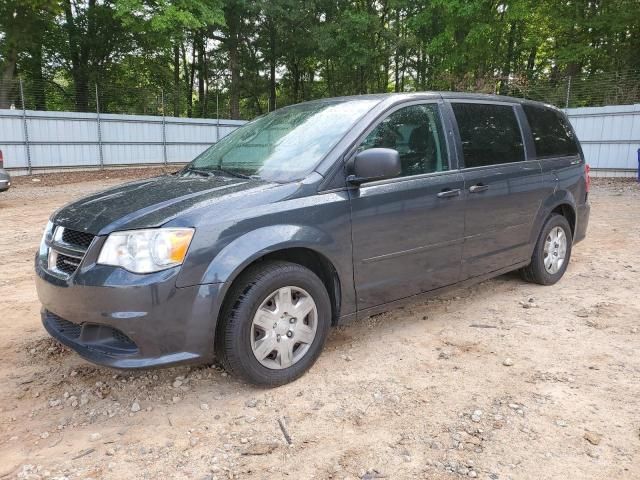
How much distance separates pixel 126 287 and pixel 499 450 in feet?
6.45

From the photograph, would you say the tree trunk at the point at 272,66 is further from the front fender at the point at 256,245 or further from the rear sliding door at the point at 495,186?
the front fender at the point at 256,245

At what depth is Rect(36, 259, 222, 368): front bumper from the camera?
2529 mm

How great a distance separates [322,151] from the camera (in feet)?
10.6

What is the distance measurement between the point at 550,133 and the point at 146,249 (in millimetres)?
3997

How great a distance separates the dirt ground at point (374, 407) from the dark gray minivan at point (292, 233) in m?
0.34

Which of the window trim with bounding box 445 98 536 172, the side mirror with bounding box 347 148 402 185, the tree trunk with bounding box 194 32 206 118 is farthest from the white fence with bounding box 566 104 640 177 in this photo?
the tree trunk with bounding box 194 32 206 118

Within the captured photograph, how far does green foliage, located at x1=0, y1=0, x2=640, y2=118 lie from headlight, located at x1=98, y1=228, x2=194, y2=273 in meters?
17.0

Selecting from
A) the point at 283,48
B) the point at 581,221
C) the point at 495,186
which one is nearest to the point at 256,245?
the point at 495,186

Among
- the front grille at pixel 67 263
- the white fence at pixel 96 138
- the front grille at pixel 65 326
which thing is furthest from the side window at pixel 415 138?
A: the white fence at pixel 96 138

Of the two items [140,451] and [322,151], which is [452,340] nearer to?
[322,151]

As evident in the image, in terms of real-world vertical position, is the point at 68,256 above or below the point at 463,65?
below

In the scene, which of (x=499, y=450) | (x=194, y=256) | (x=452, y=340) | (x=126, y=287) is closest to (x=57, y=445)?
(x=126, y=287)

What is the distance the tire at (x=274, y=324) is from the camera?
109 inches

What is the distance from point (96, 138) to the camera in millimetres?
18031
